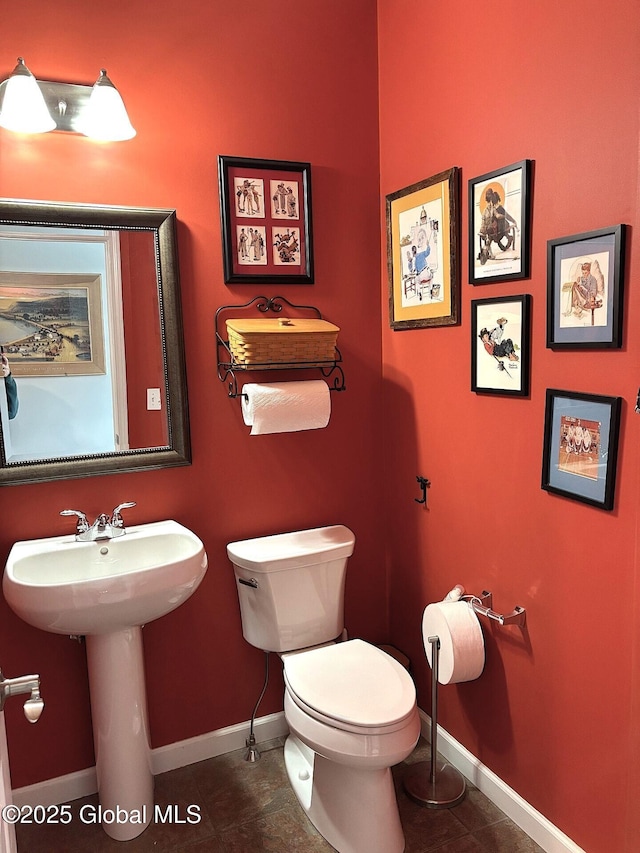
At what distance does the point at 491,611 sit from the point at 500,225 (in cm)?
113

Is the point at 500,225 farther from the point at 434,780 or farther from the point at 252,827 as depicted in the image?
the point at 252,827

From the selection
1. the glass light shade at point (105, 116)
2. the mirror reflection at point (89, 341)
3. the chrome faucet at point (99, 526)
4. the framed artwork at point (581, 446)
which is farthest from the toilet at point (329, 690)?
the glass light shade at point (105, 116)

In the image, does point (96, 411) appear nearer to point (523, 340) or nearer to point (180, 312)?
point (180, 312)

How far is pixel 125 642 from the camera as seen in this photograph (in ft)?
6.47

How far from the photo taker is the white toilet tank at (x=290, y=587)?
2178 millimetres

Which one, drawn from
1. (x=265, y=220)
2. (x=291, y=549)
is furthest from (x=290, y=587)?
(x=265, y=220)

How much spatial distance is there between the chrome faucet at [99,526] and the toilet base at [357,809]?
36.7 inches

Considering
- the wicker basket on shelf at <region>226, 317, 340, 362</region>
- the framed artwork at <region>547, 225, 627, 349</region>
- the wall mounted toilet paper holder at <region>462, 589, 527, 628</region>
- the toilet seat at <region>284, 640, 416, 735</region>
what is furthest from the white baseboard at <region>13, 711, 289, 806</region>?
the framed artwork at <region>547, 225, 627, 349</region>

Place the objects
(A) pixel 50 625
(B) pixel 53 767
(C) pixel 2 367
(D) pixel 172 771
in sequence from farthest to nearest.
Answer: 1. (D) pixel 172 771
2. (B) pixel 53 767
3. (C) pixel 2 367
4. (A) pixel 50 625

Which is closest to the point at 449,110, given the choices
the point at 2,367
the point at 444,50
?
the point at 444,50

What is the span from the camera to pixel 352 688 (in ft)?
6.12

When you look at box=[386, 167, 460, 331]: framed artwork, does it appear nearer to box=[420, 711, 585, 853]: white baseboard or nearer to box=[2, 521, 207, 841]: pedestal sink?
box=[2, 521, 207, 841]: pedestal sink

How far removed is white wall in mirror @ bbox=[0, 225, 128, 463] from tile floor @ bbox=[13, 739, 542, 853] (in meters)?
1.17

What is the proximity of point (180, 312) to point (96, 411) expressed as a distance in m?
0.42
